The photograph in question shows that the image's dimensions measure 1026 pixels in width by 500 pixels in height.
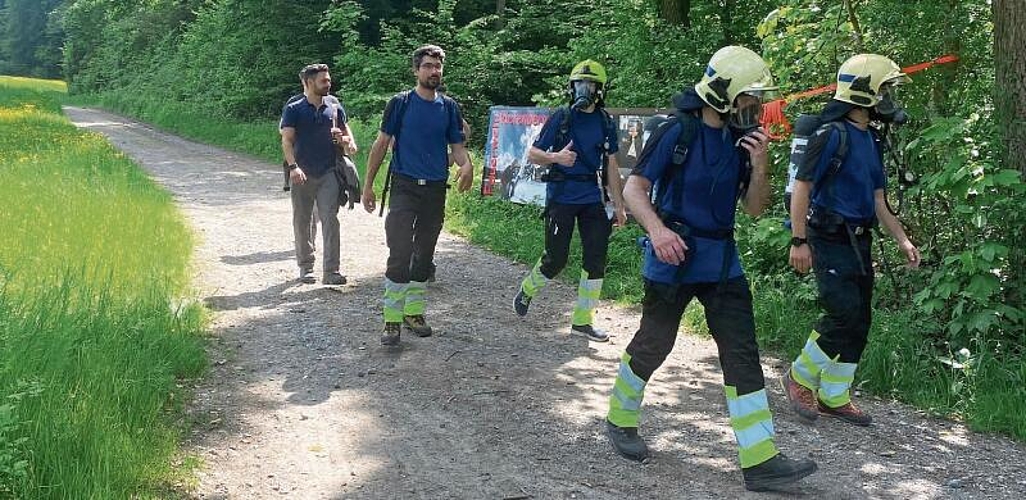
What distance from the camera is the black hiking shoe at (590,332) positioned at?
7059mm

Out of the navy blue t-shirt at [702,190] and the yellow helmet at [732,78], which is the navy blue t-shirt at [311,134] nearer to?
the navy blue t-shirt at [702,190]

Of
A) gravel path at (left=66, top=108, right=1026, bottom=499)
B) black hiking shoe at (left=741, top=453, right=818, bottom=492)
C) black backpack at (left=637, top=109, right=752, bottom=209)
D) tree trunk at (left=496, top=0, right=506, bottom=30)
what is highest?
tree trunk at (left=496, top=0, right=506, bottom=30)

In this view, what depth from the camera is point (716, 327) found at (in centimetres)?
437

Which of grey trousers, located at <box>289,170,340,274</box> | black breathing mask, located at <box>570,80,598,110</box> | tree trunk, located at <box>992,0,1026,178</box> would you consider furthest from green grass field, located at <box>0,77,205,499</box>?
tree trunk, located at <box>992,0,1026,178</box>

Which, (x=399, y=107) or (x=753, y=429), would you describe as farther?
(x=399, y=107)

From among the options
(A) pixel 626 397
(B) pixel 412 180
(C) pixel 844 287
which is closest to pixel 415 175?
(B) pixel 412 180

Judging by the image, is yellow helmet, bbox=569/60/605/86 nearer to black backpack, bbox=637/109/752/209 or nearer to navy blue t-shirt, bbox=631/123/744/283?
black backpack, bbox=637/109/752/209

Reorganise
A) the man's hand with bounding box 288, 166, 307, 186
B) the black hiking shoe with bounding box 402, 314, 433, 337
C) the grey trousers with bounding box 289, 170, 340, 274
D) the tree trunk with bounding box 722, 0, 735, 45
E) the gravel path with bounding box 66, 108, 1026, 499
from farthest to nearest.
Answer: the tree trunk with bounding box 722, 0, 735, 45 < the grey trousers with bounding box 289, 170, 340, 274 < the man's hand with bounding box 288, 166, 307, 186 < the black hiking shoe with bounding box 402, 314, 433, 337 < the gravel path with bounding box 66, 108, 1026, 499

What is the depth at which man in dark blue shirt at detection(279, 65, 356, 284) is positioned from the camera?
8.81 meters

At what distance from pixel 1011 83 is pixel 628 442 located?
12.1 ft

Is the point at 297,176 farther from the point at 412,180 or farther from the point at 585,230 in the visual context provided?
the point at 585,230

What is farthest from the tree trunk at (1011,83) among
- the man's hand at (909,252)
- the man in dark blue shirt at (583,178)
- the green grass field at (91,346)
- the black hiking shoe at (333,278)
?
the black hiking shoe at (333,278)

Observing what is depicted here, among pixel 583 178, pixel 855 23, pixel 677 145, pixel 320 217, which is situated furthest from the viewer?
pixel 320 217

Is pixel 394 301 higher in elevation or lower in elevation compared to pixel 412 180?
lower
